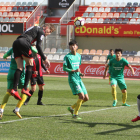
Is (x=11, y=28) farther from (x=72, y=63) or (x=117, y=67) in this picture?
(x=72, y=63)

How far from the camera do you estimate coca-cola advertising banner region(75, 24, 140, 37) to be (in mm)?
27781

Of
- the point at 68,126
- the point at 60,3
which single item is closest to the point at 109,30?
the point at 60,3

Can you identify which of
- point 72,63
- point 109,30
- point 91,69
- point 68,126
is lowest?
point 91,69

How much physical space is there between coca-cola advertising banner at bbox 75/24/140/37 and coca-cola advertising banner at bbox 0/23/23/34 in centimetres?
586

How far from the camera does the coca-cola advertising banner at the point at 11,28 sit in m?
30.1

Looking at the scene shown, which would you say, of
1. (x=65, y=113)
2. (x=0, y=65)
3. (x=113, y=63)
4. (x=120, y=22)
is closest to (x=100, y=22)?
(x=120, y=22)

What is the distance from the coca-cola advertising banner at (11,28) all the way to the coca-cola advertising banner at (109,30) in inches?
231

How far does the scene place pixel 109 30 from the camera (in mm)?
28578

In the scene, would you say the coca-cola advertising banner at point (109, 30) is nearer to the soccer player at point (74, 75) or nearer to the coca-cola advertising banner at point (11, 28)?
the coca-cola advertising banner at point (11, 28)

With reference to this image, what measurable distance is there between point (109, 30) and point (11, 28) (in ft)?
33.6

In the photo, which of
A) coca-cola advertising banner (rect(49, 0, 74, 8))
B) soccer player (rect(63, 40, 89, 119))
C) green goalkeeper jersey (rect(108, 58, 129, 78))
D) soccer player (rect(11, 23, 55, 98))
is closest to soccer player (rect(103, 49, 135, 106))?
green goalkeeper jersey (rect(108, 58, 129, 78))

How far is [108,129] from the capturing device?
18.5 feet

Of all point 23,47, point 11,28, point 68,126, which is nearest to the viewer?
point 68,126

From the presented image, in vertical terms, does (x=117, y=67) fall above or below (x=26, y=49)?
below
